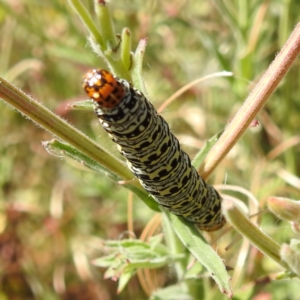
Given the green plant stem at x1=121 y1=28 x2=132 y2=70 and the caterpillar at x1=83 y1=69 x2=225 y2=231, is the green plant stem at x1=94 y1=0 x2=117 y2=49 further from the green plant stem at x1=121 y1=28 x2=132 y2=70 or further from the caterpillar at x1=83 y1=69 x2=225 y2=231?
the caterpillar at x1=83 y1=69 x2=225 y2=231

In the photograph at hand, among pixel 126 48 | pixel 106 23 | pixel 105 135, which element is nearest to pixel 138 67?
pixel 126 48

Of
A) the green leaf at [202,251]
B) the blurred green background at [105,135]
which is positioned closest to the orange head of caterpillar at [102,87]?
the green leaf at [202,251]

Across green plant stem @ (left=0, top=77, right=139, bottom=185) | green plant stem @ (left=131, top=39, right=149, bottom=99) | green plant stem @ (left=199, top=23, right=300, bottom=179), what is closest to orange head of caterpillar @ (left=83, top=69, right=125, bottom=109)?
green plant stem @ (left=0, top=77, right=139, bottom=185)

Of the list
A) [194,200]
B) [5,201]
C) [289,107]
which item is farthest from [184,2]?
[194,200]

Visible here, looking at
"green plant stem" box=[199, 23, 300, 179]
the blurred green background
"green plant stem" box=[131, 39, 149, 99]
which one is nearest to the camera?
"green plant stem" box=[199, 23, 300, 179]

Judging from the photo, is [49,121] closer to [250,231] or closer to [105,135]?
[250,231]

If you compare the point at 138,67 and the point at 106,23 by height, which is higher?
the point at 106,23

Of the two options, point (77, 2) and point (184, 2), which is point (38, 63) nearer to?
point (184, 2)

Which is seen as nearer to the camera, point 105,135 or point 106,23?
point 106,23
